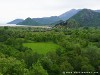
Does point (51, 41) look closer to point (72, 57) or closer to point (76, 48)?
point (76, 48)

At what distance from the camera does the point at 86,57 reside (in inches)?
1871

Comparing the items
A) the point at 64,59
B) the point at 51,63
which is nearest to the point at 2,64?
the point at 51,63

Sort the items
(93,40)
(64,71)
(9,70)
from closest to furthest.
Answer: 1. (9,70)
2. (64,71)
3. (93,40)

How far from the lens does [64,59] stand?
46469 millimetres

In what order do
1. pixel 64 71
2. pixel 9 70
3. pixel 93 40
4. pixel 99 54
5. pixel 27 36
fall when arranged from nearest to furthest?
1. pixel 9 70
2. pixel 64 71
3. pixel 99 54
4. pixel 93 40
5. pixel 27 36

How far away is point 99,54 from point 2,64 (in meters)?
21.0

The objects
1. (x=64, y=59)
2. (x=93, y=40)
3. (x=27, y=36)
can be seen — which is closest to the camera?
(x=64, y=59)

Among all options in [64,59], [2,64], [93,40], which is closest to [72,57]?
[64,59]

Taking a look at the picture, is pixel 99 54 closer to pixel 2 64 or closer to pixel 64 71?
pixel 64 71

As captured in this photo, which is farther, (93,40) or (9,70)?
(93,40)

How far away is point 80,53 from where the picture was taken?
51.5m

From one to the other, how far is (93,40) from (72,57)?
36.6 m

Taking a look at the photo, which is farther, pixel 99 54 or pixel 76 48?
pixel 76 48

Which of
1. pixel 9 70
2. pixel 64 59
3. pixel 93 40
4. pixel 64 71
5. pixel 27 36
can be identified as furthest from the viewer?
pixel 27 36
